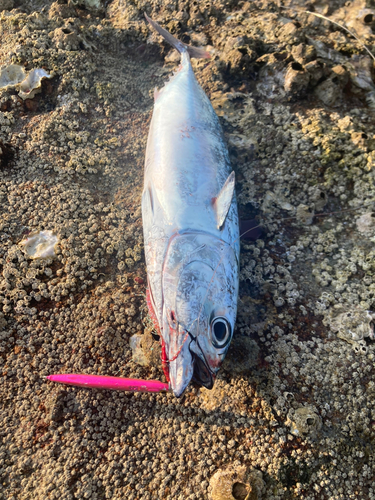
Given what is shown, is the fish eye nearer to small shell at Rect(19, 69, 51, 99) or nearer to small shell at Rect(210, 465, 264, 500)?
small shell at Rect(210, 465, 264, 500)

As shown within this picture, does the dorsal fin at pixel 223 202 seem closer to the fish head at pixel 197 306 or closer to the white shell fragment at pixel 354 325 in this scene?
the fish head at pixel 197 306

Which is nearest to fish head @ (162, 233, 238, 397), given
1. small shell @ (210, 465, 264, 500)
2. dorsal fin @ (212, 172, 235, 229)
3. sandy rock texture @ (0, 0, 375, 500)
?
dorsal fin @ (212, 172, 235, 229)

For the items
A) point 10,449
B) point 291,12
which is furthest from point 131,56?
point 10,449

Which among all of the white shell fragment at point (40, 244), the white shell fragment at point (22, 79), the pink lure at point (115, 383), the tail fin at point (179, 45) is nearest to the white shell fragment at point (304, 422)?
Result: the pink lure at point (115, 383)

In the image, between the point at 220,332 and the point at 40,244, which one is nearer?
the point at 220,332

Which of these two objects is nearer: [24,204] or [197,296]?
[197,296]

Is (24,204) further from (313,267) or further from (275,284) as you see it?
(313,267)

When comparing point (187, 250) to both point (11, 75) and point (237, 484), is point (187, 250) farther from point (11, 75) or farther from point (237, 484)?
point (11, 75)

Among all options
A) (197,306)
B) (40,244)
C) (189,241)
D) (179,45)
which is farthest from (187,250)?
(179,45)
